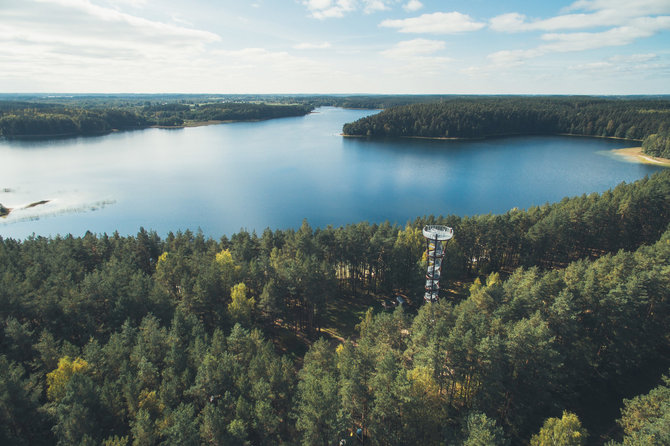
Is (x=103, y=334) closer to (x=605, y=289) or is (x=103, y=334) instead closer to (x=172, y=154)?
(x=605, y=289)

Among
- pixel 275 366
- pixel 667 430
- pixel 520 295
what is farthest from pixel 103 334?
pixel 667 430

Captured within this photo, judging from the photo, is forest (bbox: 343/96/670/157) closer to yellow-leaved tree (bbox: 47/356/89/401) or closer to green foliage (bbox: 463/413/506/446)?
yellow-leaved tree (bbox: 47/356/89/401)

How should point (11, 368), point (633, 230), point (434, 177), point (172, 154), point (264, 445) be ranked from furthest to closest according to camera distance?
1. point (172, 154)
2. point (434, 177)
3. point (633, 230)
4. point (11, 368)
5. point (264, 445)

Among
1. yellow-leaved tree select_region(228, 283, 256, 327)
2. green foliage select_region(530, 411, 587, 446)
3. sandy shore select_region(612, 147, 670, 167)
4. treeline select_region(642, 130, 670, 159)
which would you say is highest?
treeline select_region(642, 130, 670, 159)

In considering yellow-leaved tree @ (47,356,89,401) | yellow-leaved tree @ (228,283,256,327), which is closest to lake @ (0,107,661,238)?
yellow-leaved tree @ (228,283,256,327)

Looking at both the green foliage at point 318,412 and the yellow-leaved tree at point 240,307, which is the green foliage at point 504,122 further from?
the green foliage at point 318,412

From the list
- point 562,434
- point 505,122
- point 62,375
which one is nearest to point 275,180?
point 62,375
